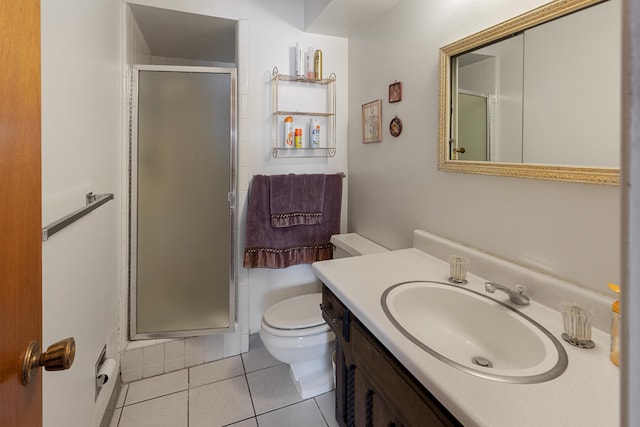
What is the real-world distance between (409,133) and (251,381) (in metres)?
1.68

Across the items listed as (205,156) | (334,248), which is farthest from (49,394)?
(334,248)

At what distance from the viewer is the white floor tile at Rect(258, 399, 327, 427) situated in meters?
1.59

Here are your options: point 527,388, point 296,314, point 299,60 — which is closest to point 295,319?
point 296,314

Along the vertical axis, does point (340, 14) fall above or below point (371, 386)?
above

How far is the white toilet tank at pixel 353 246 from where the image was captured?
1882 millimetres

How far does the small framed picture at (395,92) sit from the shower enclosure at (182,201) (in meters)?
0.96

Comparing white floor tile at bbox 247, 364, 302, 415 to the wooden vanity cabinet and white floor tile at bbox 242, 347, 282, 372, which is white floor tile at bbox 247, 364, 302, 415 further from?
the wooden vanity cabinet

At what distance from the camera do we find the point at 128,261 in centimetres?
191

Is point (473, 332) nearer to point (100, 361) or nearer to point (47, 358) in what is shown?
point (47, 358)

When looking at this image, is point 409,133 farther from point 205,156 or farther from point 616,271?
point 205,156

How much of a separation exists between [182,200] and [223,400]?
46.2 inches

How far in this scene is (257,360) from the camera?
2088 mm

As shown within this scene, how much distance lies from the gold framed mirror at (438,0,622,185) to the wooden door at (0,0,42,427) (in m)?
1.28

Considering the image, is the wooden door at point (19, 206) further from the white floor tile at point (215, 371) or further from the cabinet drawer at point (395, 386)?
the white floor tile at point (215, 371)
